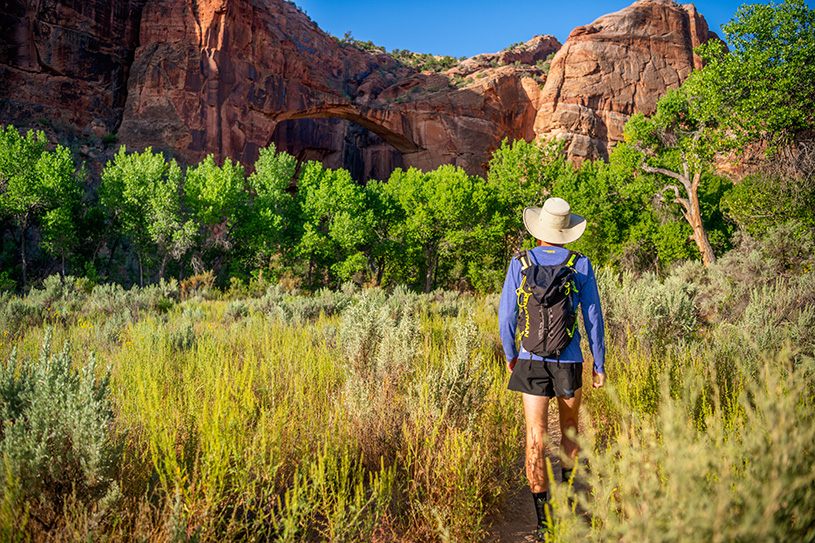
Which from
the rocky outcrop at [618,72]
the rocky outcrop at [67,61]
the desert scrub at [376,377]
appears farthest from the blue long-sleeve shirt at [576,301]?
the rocky outcrop at [618,72]

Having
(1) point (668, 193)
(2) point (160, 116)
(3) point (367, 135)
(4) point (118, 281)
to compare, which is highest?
(3) point (367, 135)

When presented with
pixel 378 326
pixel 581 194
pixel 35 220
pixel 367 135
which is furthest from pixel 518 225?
pixel 367 135

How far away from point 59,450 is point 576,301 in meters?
3.03

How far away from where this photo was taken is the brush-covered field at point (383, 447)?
1.45 meters

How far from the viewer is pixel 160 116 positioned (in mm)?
30859

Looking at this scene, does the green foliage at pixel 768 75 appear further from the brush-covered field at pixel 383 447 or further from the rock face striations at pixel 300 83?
the rock face striations at pixel 300 83

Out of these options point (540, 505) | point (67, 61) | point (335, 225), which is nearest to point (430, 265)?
point (335, 225)

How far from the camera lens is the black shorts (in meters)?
2.62

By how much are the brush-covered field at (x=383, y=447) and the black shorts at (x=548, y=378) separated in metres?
0.29

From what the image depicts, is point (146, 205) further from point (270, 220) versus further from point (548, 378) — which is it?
point (548, 378)

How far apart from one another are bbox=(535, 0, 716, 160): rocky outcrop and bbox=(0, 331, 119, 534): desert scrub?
41.2m

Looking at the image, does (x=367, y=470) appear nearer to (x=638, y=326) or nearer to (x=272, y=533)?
(x=272, y=533)

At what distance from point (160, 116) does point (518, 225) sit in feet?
89.0

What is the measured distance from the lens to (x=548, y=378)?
105 inches
